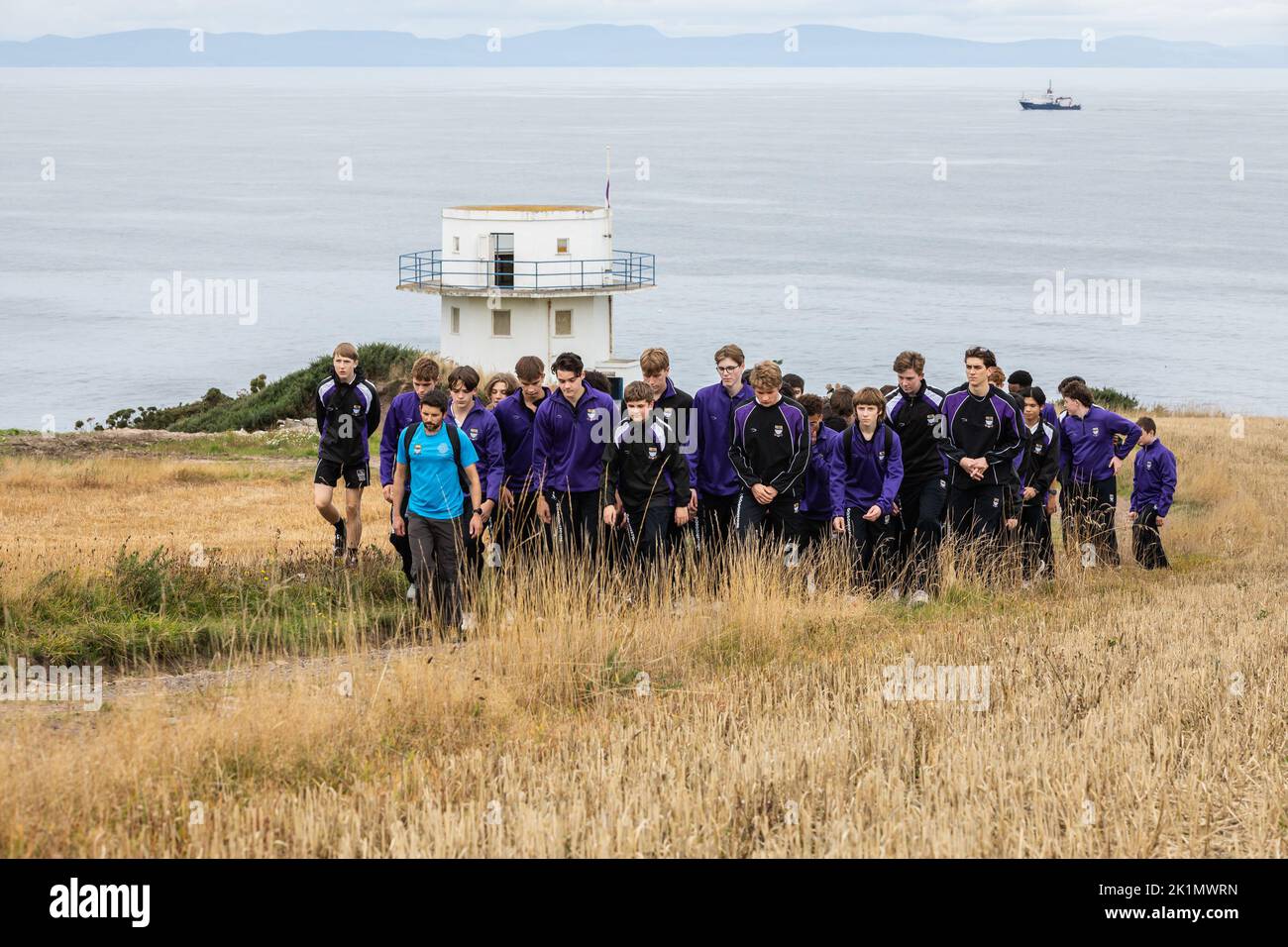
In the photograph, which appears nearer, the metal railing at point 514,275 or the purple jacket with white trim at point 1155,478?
the purple jacket with white trim at point 1155,478

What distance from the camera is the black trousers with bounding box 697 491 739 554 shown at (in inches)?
469

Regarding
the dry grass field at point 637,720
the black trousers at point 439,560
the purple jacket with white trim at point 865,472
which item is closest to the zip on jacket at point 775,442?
the purple jacket with white trim at point 865,472

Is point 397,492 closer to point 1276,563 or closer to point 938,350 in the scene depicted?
point 1276,563

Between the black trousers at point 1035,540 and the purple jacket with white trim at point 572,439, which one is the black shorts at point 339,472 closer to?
the purple jacket with white trim at point 572,439

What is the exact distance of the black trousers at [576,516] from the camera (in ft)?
36.8

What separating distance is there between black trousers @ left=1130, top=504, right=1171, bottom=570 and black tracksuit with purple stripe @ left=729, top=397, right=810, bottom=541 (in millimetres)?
5116

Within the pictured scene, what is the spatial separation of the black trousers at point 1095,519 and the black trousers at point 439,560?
260 inches

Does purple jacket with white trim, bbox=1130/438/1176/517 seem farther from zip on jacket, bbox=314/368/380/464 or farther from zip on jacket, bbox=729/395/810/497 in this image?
zip on jacket, bbox=314/368/380/464

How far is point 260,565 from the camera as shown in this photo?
A: 40.3 feet

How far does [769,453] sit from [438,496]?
268cm

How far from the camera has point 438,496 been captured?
10305 millimetres
